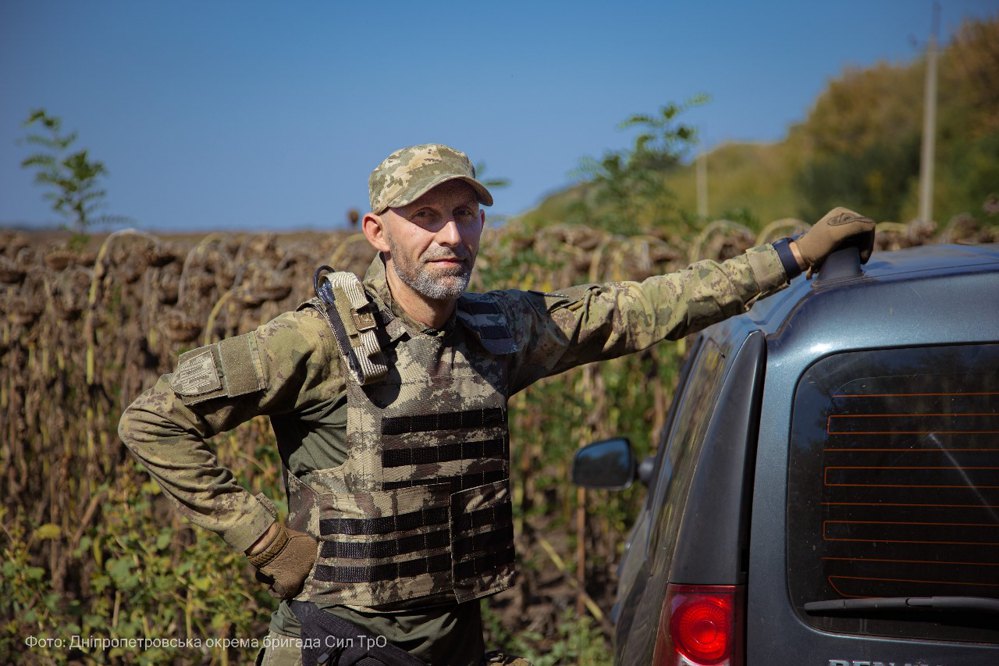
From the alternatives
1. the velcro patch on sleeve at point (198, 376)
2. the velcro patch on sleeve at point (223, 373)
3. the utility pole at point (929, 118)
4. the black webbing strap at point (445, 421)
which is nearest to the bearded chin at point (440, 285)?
the black webbing strap at point (445, 421)

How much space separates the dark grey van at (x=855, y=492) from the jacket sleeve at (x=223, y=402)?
1.04 meters

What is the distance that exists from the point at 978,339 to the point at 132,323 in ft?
13.1

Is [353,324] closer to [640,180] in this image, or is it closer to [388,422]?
[388,422]

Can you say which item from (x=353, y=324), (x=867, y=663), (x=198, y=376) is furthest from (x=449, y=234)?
(x=867, y=663)

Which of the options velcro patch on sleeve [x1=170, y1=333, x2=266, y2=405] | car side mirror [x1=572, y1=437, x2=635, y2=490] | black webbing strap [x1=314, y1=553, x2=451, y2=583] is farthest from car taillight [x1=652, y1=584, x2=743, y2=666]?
car side mirror [x1=572, y1=437, x2=635, y2=490]

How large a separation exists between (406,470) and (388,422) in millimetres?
133

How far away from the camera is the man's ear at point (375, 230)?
2.58m

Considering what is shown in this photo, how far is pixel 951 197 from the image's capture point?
92.1 ft

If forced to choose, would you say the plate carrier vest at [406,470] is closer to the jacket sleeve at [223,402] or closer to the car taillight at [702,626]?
the jacket sleeve at [223,402]

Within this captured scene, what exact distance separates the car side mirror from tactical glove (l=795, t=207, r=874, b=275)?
1.10 m

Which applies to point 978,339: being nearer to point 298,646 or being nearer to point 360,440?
point 360,440

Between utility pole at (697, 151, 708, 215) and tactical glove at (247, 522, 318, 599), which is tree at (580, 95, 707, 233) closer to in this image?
tactical glove at (247, 522, 318, 599)

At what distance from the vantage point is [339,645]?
2289 mm

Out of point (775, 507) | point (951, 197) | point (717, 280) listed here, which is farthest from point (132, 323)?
point (951, 197)
